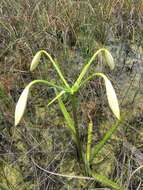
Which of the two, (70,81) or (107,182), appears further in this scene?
(70,81)

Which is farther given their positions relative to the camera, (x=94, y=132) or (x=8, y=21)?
(x=8, y=21)

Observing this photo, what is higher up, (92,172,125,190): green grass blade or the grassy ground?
the grassy ground

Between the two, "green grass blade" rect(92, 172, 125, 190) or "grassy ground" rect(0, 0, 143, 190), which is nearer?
"green grass blade" rect(92, 172, 125, 190)

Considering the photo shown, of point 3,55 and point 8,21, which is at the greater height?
point 8,21

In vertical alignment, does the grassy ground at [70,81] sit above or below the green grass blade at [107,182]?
above

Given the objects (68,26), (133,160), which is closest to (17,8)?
(68,26)

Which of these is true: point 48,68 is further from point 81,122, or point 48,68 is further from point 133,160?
point 133,160

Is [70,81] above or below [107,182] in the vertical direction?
above

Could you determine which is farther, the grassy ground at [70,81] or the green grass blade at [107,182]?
the grassy ground at [70,81]
